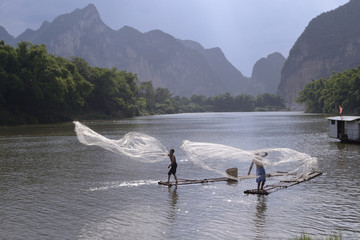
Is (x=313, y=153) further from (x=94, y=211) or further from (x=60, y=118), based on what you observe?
(x=60, y=118)

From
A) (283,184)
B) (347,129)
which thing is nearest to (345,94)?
(347,129)

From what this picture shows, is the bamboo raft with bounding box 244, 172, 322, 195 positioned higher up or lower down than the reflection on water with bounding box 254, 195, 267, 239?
higher up

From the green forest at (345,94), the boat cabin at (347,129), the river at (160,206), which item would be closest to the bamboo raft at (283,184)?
the river at (160,206)

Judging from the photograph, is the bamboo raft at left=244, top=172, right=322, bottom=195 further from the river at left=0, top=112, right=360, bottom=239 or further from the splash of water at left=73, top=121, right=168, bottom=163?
the splash of water at left=73, top=121, right=168, bottom=163

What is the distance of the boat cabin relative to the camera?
38.3m

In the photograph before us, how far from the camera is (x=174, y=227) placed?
41.3 ft

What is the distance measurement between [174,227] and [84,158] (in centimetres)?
1907

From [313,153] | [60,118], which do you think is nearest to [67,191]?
[313,153]

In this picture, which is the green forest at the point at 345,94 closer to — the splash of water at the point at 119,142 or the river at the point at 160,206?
the river at the point at 160,206

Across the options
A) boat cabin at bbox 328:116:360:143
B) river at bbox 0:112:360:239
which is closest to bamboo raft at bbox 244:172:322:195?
river at bbox 0:112:360:239

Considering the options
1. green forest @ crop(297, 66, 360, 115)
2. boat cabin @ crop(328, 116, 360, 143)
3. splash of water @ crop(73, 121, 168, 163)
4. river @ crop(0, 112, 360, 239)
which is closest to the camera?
river @ crop(0, 112, 360, 239)

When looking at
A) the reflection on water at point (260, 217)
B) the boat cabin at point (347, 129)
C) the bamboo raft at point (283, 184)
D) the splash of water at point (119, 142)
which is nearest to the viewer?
the reflection on water at point (260, 217)

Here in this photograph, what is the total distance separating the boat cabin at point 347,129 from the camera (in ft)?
126

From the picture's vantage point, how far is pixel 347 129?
39.2 m
